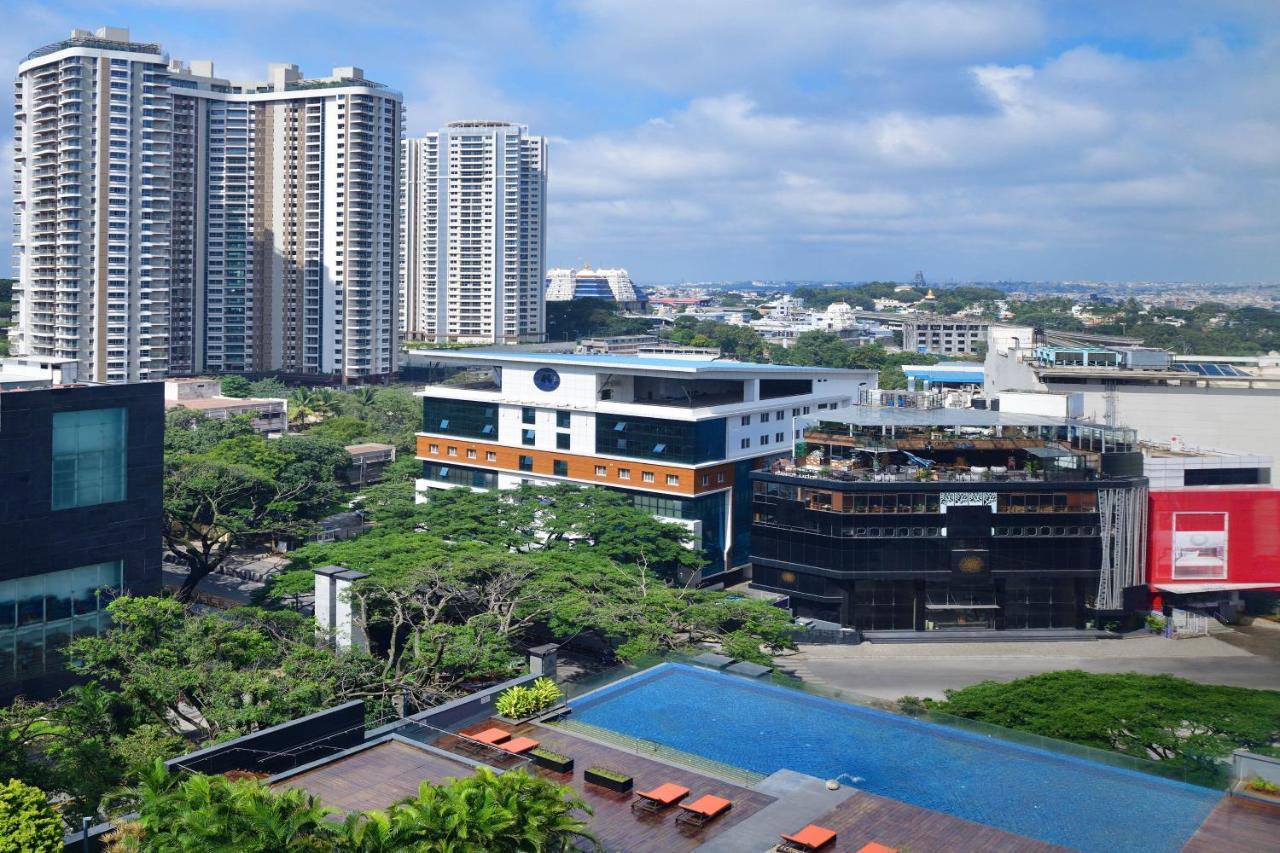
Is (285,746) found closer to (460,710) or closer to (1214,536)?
(460,710)

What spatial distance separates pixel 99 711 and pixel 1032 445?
93.9 feet

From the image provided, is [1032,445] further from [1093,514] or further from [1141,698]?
[1141,698]

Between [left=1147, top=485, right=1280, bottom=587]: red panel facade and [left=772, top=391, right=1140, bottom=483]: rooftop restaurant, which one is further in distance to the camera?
[left=1147, top=485, right=1280, bottom=587]: red panel facade

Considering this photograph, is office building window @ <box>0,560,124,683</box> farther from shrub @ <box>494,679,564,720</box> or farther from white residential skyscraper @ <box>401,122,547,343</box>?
white residential skyscraper @ <box>401,122,547,343</box>

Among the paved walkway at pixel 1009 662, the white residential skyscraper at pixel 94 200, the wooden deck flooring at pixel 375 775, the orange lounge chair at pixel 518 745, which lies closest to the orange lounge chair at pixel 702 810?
the orange lounge chair at pixel 518 745

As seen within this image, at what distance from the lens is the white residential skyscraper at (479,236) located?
120750mm

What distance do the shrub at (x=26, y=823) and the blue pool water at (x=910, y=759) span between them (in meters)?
7.37

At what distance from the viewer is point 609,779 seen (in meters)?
15.1

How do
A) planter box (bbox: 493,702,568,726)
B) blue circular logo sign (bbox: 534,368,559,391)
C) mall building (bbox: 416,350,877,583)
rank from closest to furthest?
planter box (bbox: 493,702,568,726)
mall building (bbox: 416,350,877,583)
blue circular logo sign (bbox: 534,368,559,391)

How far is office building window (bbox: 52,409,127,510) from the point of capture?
23.9m

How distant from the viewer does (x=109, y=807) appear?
15875 mm

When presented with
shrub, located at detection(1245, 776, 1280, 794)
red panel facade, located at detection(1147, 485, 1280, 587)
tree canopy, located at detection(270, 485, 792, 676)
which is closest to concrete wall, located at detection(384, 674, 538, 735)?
tree canopy, located at detection(270, 485, 792, 676)

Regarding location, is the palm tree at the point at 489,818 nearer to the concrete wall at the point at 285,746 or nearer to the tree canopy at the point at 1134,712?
the concrete wall at the point at 285,746

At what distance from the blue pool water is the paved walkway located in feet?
43.6
